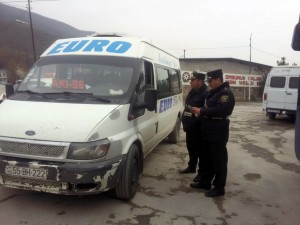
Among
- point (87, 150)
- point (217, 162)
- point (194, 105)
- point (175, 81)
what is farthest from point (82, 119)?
point (175, 81)

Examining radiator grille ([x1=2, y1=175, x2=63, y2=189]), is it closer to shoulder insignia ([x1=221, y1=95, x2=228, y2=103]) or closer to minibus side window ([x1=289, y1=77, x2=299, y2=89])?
shoulder insignia ([x1=221, y1=95, x2=228, y2=103])

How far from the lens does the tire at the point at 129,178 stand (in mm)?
4414

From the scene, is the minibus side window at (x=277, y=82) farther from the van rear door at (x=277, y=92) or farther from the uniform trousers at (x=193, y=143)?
the uniform trousers at (x=193, y=143)

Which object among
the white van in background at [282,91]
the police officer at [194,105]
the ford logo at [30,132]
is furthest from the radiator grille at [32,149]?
the white van in background at [282,91]

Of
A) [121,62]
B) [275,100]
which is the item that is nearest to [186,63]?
[275,100]

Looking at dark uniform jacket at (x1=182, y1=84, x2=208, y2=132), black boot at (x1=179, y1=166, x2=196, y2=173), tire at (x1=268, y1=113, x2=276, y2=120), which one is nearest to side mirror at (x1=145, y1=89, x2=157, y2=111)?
dark uniform jacket at (x1=182, y1=84, x2=208, y2=132)

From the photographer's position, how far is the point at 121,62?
5086 millimetres

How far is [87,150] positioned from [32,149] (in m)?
0.65

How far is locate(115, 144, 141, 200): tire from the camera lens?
4414 millimetres

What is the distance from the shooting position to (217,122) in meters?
4.81

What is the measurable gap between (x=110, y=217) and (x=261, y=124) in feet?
33.9

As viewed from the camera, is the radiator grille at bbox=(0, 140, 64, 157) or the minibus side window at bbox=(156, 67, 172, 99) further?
the minibus side window at bbox=(156, 67, 172, 99)

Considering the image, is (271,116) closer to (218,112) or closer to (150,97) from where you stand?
(218,112)

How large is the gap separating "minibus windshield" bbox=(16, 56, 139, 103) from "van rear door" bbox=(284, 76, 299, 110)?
33.8 feet
